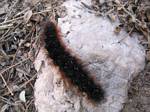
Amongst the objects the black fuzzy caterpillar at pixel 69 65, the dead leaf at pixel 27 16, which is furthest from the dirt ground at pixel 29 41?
the black fuzzy caterpillar at pixel 69 65

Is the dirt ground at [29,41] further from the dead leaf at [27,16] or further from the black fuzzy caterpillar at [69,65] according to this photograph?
the black fuzzy caterpillar at [69,65]

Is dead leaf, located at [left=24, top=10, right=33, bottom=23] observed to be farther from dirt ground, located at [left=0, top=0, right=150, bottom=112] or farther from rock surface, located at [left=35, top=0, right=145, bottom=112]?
rock surface, located at [left=35, top=0, right=145, bottom=112]

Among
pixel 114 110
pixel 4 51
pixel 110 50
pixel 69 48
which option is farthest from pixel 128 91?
pixel 4 51

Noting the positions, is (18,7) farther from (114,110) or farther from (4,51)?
(114,110)

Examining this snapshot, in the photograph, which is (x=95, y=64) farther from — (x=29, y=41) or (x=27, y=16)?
(x=27, y=16)

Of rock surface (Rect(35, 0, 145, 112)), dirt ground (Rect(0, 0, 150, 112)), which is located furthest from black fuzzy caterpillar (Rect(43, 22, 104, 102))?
dirt ground (Rect(0, 0, 150, 112))

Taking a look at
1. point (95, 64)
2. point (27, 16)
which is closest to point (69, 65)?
point (95, 64)
